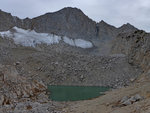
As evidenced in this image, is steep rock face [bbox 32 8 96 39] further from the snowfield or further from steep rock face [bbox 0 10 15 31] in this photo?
steep rock face [bbox 0 10 15 31]

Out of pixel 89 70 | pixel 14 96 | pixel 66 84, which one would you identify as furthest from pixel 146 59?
pixel 14 96

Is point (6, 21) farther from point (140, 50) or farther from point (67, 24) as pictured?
point (140, 50)

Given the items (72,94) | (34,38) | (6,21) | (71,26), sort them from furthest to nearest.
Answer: (71,26) < (6,21) < (34,38) < (72,94)

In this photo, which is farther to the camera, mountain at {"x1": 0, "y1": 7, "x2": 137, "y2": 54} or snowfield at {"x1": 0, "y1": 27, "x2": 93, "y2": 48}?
mountain at {"x1": 0, "y1": 7, "x2": 137, "y2": 54}

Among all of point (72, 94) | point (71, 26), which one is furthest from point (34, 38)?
point (72, 94)

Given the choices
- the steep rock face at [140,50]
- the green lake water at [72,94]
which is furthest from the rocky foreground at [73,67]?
the green lake water at [72,94]

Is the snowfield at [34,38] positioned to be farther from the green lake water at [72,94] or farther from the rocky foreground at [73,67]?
the green lake water at [72,94]

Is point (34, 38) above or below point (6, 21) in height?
below

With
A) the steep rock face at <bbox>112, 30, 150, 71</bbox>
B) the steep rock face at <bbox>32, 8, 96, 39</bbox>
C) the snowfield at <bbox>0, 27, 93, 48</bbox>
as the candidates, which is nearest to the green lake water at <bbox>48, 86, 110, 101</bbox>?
the steep rock face at <bbox>112, 30, 150, 71</bbox>

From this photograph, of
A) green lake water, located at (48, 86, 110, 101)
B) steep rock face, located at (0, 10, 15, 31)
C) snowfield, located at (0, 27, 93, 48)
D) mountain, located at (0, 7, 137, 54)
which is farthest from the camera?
mountain, located at (0, 7, 137, 54)

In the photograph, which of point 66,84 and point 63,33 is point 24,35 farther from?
point 66,84

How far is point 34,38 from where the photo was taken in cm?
8850

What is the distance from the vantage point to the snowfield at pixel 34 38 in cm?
8393

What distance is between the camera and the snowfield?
8393 centimetres
